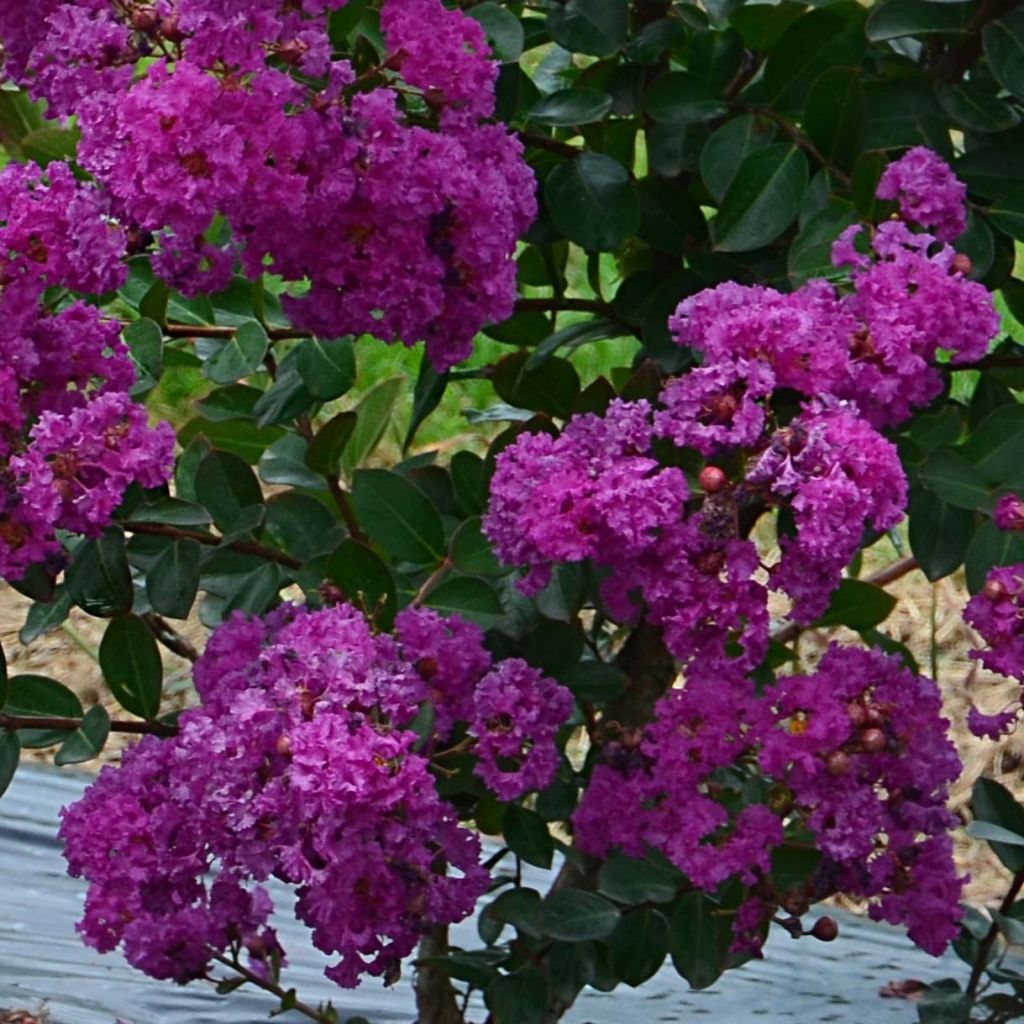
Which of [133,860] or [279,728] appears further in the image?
[133,860]

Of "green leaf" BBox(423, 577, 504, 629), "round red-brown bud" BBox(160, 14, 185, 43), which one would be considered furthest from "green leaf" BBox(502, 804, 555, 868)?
"round red-brown bud" BBox(160, 14, 185, 43)

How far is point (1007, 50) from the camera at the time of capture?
1345mm

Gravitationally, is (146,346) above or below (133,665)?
above

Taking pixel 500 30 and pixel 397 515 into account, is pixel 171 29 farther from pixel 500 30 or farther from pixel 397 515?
pixel 397 515

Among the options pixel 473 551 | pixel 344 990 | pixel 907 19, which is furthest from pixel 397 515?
pixel 344 990

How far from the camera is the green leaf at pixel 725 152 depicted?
1402 millimetres

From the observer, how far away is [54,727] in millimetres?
1425

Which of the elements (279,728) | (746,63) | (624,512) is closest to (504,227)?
(624,512)

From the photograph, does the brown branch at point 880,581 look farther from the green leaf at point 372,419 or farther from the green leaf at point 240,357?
the green leaf at point 240,357

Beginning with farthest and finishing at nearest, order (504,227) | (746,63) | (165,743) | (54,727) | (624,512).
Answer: (746,63) < (54,727) < (165,743) < (504,227) < (624,512)

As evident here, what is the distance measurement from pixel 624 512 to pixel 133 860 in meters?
0.42

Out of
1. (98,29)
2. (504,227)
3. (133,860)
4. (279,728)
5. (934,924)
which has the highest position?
(98,29)

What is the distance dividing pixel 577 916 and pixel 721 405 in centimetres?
55

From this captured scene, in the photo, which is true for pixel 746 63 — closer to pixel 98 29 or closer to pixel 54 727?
pixel 98 29
